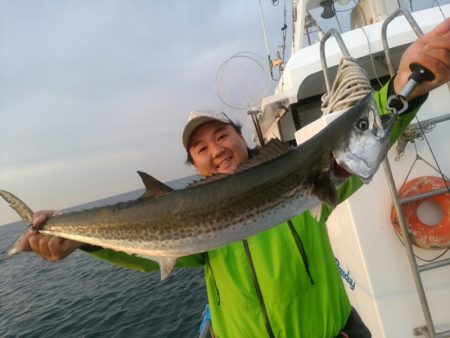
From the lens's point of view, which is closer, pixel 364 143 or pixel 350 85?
pixel 364 143

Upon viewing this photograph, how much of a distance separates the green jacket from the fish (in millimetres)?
584

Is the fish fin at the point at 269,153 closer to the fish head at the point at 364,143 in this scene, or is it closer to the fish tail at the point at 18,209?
the fish head at the point at 364,143

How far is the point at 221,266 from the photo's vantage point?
3.29 metres

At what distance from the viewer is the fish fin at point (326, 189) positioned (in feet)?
8.31

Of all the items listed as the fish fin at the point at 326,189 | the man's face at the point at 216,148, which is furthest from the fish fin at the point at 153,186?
the fish fin at the point at 326,189

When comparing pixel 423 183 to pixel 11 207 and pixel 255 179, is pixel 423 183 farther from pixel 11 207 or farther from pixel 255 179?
pixel 11 207

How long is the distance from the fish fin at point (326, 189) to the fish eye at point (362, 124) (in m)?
0.43

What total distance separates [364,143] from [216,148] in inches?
66.3

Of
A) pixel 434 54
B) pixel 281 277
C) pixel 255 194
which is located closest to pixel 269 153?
pixel 255 194

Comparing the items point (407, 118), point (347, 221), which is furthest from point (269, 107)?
point (407, 118)

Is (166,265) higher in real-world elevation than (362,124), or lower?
lower

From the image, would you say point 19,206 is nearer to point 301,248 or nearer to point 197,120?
point 197,120

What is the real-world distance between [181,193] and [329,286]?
5.66ft

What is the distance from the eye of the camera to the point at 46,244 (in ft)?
11.5
